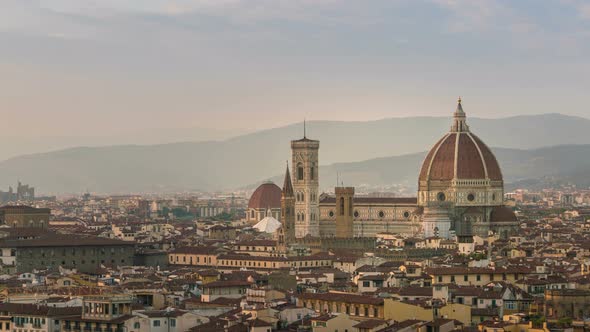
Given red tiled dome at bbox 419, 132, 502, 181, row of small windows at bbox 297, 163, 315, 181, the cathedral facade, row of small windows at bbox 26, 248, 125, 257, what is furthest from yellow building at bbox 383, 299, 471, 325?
row of small windows at bbox 297, 163, 315, 181

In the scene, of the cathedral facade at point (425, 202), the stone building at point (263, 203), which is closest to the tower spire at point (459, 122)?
the cathedral facade at point (425, 202)

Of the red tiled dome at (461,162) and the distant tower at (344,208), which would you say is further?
the distant tower at (344,208)

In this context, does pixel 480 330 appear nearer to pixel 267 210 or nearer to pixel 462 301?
pixel 462 301

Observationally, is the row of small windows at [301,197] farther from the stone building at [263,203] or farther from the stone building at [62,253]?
the stone building at [62,253]

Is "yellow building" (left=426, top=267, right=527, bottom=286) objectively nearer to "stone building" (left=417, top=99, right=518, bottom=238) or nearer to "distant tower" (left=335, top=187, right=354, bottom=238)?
"stone building" (left=417, top=99, right=518, bottom=238)

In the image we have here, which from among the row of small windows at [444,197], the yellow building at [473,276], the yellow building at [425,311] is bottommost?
the yellow building at [425,311]

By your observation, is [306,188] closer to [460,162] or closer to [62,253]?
[460,162]

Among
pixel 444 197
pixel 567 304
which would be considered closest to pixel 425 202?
pixel 444 197
